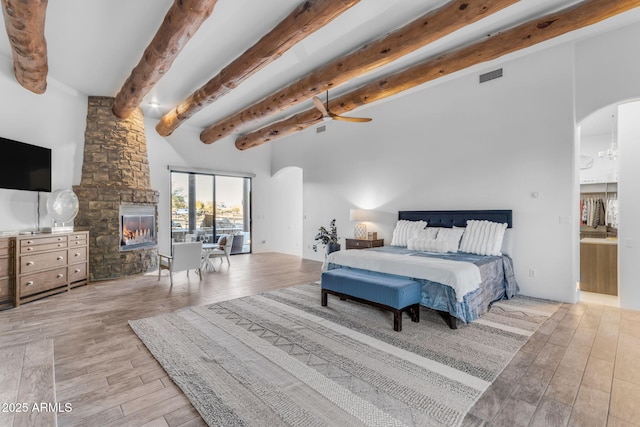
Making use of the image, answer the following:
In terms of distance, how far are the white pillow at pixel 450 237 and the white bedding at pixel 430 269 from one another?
1.02 metres

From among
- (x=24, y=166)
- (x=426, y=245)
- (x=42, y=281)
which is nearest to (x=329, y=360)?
(x=426, y=245)

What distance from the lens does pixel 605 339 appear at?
10.2ft

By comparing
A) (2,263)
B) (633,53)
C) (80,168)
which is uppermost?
(633,53)

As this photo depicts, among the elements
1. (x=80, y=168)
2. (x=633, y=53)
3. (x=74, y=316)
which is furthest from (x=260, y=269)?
(x=633, y=53)

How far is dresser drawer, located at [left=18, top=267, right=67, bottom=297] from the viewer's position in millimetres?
4250

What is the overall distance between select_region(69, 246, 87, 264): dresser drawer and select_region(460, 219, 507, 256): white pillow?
638 cm

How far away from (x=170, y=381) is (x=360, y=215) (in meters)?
4.92

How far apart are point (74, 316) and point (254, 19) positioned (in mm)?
4214

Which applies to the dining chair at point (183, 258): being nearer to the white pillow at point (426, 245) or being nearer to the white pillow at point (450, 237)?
the white pillow at point (426, 245)

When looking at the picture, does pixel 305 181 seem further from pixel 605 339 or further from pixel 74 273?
pixel 605 339

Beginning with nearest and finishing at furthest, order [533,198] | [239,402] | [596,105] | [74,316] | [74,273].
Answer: [239,402] → [74,316] → [596,105] → [533,198] → [74,273]

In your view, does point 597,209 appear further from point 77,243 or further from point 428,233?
point 77,243

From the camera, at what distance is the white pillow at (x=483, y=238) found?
4559mm

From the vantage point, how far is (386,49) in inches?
151
